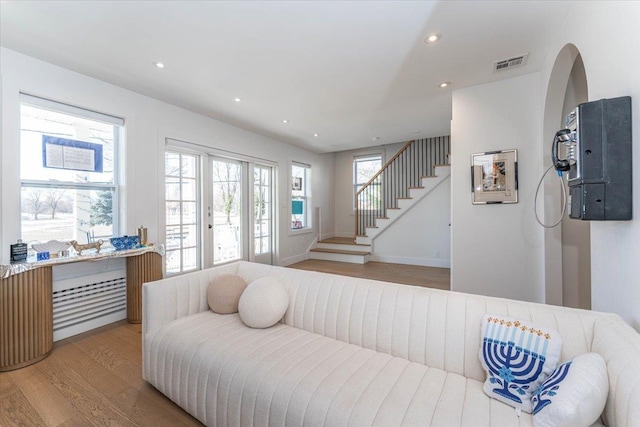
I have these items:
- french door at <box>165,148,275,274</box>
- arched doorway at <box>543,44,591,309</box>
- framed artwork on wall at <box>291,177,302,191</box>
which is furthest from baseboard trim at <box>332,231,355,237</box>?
arched doorway at <box>543,44,591,309</box>

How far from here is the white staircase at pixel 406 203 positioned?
5472mm

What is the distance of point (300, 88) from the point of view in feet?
10.4

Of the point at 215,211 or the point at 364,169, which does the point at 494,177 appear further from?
the point at 364,169

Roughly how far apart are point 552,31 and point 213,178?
4.35 m

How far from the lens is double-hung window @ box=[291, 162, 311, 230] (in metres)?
6.35

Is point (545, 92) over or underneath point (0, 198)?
over

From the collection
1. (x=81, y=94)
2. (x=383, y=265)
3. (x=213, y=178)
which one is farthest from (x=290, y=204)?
(x=81, y=94)

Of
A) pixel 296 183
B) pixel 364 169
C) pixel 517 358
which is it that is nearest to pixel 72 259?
pixel 517 358

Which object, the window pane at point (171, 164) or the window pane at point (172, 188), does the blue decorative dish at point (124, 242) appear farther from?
the window pane at point (171, 164)

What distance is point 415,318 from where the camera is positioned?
154cm

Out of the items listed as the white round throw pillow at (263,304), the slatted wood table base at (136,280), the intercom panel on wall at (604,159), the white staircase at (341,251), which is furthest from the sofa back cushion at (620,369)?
the white staircase at (341,251)

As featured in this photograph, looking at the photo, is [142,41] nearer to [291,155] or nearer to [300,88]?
[300,88]

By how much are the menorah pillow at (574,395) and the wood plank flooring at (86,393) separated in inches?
69.1

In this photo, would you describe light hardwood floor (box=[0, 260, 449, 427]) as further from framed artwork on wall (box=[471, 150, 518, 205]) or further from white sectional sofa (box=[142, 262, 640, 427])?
framed artwork on wall (box=[471, 150, 518, 205])
